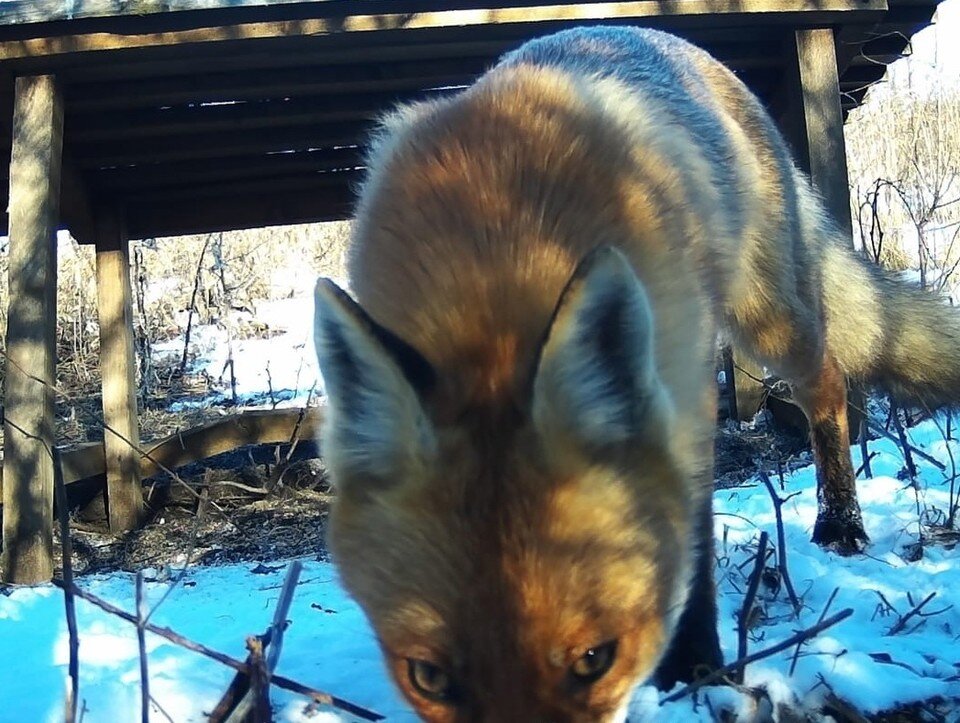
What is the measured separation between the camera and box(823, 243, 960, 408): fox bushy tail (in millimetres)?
3656

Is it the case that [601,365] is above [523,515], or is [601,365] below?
above

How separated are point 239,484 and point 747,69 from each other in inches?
166

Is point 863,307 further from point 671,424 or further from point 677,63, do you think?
point 671,424

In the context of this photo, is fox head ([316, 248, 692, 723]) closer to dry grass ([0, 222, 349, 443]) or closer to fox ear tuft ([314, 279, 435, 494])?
fox ear tuft ([314, 279, 435, 494])

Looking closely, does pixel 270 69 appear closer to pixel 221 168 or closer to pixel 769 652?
pixel 221 168

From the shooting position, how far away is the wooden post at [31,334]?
4035 millimetres

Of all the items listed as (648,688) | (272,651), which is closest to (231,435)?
(648,688)

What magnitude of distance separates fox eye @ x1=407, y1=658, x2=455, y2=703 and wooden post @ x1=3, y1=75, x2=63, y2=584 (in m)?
3.10

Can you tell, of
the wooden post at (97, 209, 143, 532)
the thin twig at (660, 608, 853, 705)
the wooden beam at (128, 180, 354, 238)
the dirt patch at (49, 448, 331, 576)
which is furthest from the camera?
the wooden beam at (128, 180, 354, 238)

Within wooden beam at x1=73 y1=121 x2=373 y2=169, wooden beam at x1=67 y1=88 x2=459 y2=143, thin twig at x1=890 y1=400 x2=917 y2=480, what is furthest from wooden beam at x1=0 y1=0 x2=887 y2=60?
thin twig at x1=890 y1=400 x2=917 y2=480

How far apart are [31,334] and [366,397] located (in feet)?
10.2

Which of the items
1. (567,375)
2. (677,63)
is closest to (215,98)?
(677,63)

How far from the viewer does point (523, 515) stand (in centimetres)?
152

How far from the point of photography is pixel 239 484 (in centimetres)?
546
